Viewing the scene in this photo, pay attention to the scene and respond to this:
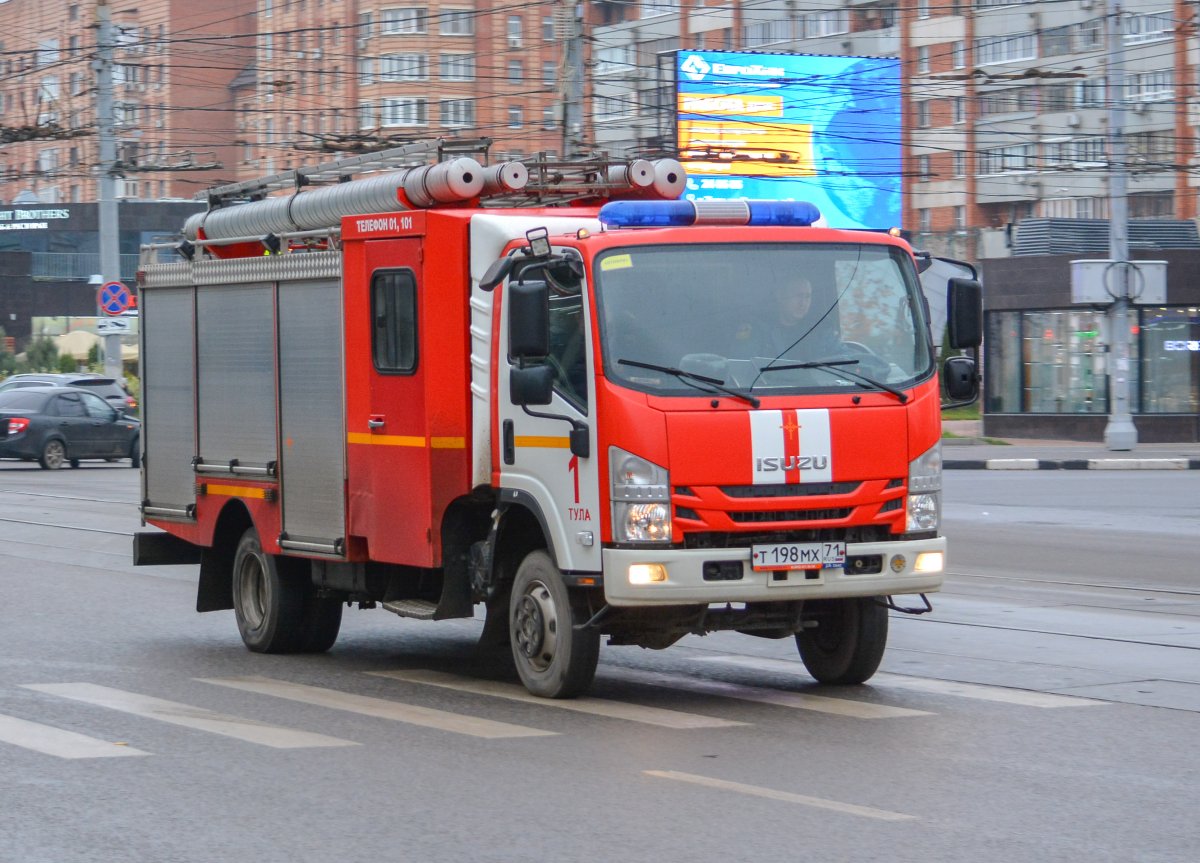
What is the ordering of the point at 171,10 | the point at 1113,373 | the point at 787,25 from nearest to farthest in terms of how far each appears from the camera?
the point at 1113,373 < the point at 787,25 < the point at 171,10

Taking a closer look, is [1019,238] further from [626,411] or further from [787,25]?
[626,411]

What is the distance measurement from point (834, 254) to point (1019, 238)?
38266 millimetres

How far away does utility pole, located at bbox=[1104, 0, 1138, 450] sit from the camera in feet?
118

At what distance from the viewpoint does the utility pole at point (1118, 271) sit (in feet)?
118

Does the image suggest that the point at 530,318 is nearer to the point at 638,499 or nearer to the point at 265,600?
the point at 638,499

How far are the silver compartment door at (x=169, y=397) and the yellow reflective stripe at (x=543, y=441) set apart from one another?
365 cm

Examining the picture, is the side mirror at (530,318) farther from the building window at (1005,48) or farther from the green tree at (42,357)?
the building window at (1005,48)

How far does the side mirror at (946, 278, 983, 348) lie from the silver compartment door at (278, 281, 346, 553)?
3.41 metres

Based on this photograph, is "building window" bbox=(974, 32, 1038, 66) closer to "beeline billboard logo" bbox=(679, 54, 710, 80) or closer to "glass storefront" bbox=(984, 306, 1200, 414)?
"beeline billboard logo" bbox=(679, 54, 710, 80)

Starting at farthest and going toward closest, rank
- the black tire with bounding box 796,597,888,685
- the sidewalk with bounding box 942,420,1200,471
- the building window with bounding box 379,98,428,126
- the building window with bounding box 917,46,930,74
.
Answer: the building window with bounding box 379,98,428,126
the building window with bounding box 917,46,930,74
the sidewalk with bounding box 942,420,1200,471
the black tire with bounding box 796,597,888,685

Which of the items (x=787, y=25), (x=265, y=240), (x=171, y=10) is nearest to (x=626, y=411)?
(x=265, y=240)

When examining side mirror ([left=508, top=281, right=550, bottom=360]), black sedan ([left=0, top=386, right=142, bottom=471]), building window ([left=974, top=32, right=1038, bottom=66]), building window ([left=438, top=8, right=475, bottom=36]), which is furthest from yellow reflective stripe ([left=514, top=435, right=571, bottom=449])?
building window ([left=438, top=8, right=475, bottom=36])

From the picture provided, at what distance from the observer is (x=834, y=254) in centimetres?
948

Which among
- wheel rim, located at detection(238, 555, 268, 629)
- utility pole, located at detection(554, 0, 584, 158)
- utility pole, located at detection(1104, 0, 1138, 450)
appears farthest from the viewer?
utility pole, located at detection(1104, 0, 1138, 450)
